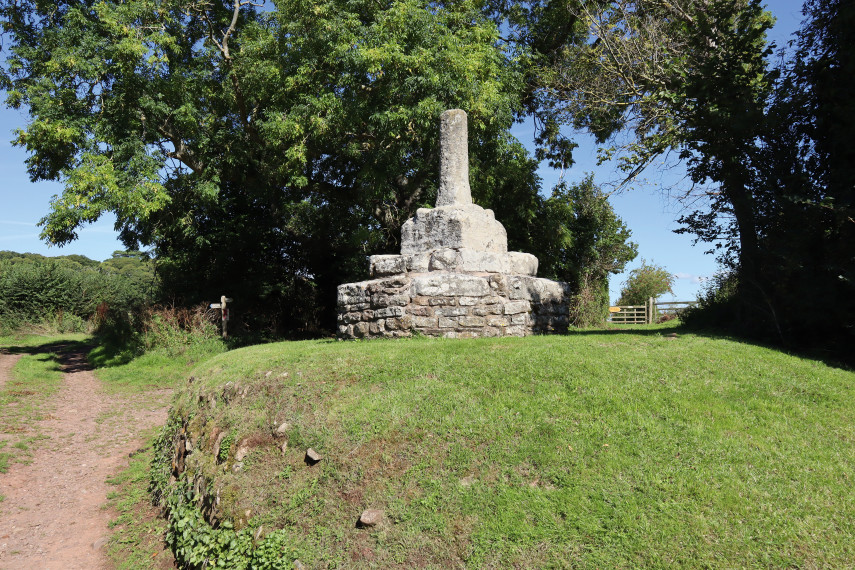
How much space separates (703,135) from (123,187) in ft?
41.7

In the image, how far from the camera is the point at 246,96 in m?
14.6

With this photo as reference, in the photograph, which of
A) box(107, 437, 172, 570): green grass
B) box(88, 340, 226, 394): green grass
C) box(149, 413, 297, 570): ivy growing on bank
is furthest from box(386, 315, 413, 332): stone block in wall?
box(88, 340, 226, 394): green grass

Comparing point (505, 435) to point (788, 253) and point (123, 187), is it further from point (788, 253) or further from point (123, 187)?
point (123, 187)

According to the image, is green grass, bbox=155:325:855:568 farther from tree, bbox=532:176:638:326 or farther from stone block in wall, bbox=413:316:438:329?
tree, bbox=532:176:638:326

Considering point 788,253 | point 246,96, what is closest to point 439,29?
point 246,96

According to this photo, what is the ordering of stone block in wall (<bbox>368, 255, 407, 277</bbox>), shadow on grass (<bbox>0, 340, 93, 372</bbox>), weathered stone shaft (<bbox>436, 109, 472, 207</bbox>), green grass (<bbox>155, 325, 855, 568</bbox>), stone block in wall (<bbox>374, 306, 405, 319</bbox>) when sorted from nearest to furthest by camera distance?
green grass (<bbox>155, 325, 855, 568</bbox>) < stone block in wall (<bbox>374, 306, 405, 319</bbox>) < stone block in wall (<bbox>368, 255, 407, 277</bbox>) < weathered stone shaft (<bbox>436, 109, 472, 207</bbox>) < shadow on grass (<bbox>0, 340, 93, 372</bbox>)

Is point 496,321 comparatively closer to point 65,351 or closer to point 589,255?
point 589,255

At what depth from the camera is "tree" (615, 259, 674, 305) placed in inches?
1032

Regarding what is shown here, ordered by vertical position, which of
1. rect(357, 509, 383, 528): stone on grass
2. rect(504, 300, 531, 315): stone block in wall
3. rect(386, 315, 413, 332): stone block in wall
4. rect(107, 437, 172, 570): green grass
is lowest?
rect(107, 437, 172, 570): green grass

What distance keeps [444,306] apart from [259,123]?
875 centimetres

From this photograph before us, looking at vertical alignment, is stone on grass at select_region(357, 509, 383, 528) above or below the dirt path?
above

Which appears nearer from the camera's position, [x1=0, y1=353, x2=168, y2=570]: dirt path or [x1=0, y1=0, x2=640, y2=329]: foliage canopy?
[x1=0, y1=353, x2=168, y2=570]: dirt path

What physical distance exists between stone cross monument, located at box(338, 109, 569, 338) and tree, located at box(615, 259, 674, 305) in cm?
1861

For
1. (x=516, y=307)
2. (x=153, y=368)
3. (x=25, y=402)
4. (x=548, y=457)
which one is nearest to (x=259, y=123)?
(x=153, y=368)
